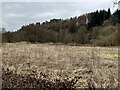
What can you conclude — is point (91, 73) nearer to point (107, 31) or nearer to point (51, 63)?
point (51, 63)

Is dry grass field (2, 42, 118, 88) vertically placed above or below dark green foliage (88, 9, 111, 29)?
below

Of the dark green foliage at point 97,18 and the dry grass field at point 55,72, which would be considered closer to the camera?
the dry grass field at point 55,72

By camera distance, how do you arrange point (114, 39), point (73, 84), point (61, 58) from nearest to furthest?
point (73, 84), point (61, 58), point (114, 39)

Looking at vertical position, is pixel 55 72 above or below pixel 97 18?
below

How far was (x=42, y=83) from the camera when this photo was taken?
30.2ft

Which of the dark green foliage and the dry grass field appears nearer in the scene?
the dry grass field

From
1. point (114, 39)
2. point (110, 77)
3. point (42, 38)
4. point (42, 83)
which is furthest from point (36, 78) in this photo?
point (42, 38)

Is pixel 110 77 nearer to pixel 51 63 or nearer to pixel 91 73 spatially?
pixel 91 73

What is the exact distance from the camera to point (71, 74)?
36.9 feet

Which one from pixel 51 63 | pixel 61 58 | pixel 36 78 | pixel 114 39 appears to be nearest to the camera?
pixel 36 78

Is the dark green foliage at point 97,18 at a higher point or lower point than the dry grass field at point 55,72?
higher

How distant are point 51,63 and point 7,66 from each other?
68.6 inches

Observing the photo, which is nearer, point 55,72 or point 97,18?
point 55,72

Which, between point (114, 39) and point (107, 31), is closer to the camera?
point (114, 39)
